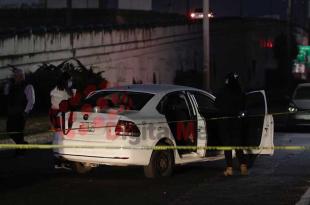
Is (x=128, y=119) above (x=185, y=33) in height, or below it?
below

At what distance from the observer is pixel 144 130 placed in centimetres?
1064

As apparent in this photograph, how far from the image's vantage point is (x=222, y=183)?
10.6 metres

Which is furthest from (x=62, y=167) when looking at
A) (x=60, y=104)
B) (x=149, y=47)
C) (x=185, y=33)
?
(x=185, y=33)

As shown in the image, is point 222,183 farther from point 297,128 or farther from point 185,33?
point 185,33

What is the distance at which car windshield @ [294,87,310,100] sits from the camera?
70.9 feet

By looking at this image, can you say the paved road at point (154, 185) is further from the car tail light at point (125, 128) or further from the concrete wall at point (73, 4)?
the concrete wall at point (73, 4)

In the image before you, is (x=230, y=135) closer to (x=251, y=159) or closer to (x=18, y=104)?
(x=251, y=159)

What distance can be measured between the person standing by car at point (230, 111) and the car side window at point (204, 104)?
446 mm

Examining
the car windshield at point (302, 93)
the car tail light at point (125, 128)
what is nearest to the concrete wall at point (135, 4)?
the car windshield at point (302, 93)

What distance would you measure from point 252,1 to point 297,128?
49.9 m

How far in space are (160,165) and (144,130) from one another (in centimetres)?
73

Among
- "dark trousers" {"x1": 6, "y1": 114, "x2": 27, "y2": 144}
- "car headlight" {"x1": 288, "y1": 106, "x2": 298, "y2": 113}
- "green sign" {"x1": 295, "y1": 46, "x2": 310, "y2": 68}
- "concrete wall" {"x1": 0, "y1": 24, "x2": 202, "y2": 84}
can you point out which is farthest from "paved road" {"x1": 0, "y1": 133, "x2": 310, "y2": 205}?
"green sign" {"x1": 295, "y1": 46, "x2": 310, "y2": 68}

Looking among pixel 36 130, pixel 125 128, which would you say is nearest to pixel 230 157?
pixel 125 128

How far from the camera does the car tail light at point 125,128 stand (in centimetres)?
1045
